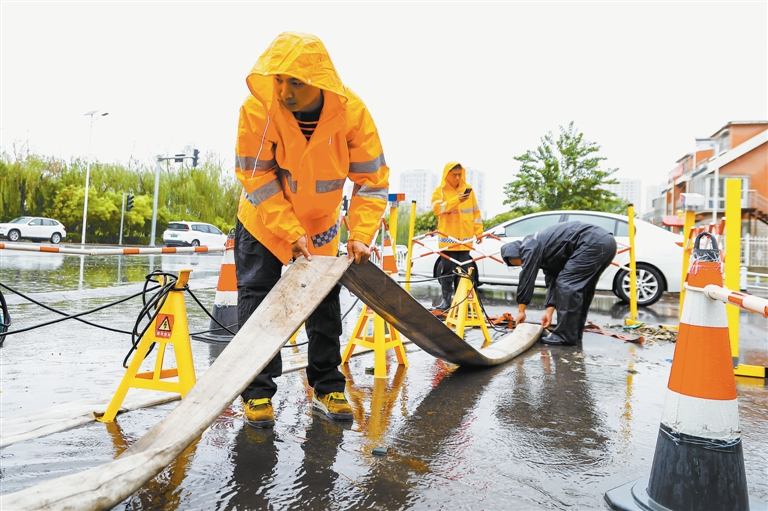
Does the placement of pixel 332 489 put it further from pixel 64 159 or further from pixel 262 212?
pixel 64 159

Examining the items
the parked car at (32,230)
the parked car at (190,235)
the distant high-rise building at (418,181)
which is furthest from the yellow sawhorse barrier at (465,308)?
the distant high-rise building at (418,181)

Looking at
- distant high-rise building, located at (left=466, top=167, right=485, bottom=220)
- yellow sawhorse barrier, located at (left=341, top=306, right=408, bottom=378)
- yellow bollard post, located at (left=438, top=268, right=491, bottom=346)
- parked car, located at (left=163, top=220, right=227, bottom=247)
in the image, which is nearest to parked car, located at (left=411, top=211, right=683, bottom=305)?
yellow bollard post, located at (left=438, top=268, right=491, bottom=346)

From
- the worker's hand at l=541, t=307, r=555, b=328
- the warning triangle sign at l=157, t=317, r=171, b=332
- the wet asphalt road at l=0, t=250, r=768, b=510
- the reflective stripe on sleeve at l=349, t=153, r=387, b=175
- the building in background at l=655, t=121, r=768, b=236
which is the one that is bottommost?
the wet asphalt road at l=0, t=250, r=768, b=510

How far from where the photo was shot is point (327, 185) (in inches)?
118

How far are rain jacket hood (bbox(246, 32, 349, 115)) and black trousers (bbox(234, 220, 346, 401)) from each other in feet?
2.89

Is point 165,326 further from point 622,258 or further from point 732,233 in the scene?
point 622,258

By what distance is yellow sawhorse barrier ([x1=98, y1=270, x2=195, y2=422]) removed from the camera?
117 inches

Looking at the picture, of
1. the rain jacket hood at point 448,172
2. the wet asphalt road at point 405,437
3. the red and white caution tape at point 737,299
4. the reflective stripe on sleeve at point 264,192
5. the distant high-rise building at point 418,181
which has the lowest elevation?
the wet asphalt road at point 405,437

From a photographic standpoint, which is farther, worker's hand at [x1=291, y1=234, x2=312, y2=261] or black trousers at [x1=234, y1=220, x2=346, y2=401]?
black trousers at [x1=234, y1=220, x2=346, y2=401]

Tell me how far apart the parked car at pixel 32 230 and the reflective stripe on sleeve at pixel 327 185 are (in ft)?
113

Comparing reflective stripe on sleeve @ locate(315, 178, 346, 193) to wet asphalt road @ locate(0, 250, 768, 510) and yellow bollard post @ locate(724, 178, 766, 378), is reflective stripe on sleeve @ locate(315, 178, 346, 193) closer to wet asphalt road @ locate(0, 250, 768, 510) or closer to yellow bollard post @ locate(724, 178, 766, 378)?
wet asphalt road @ locate(0, 250, 768, 510)

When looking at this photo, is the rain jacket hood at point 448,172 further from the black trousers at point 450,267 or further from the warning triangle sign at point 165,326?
the warning triangle sign at point 165,326

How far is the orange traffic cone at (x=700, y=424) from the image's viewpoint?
2002mm

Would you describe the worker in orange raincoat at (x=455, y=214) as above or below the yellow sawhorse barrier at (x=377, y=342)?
above
